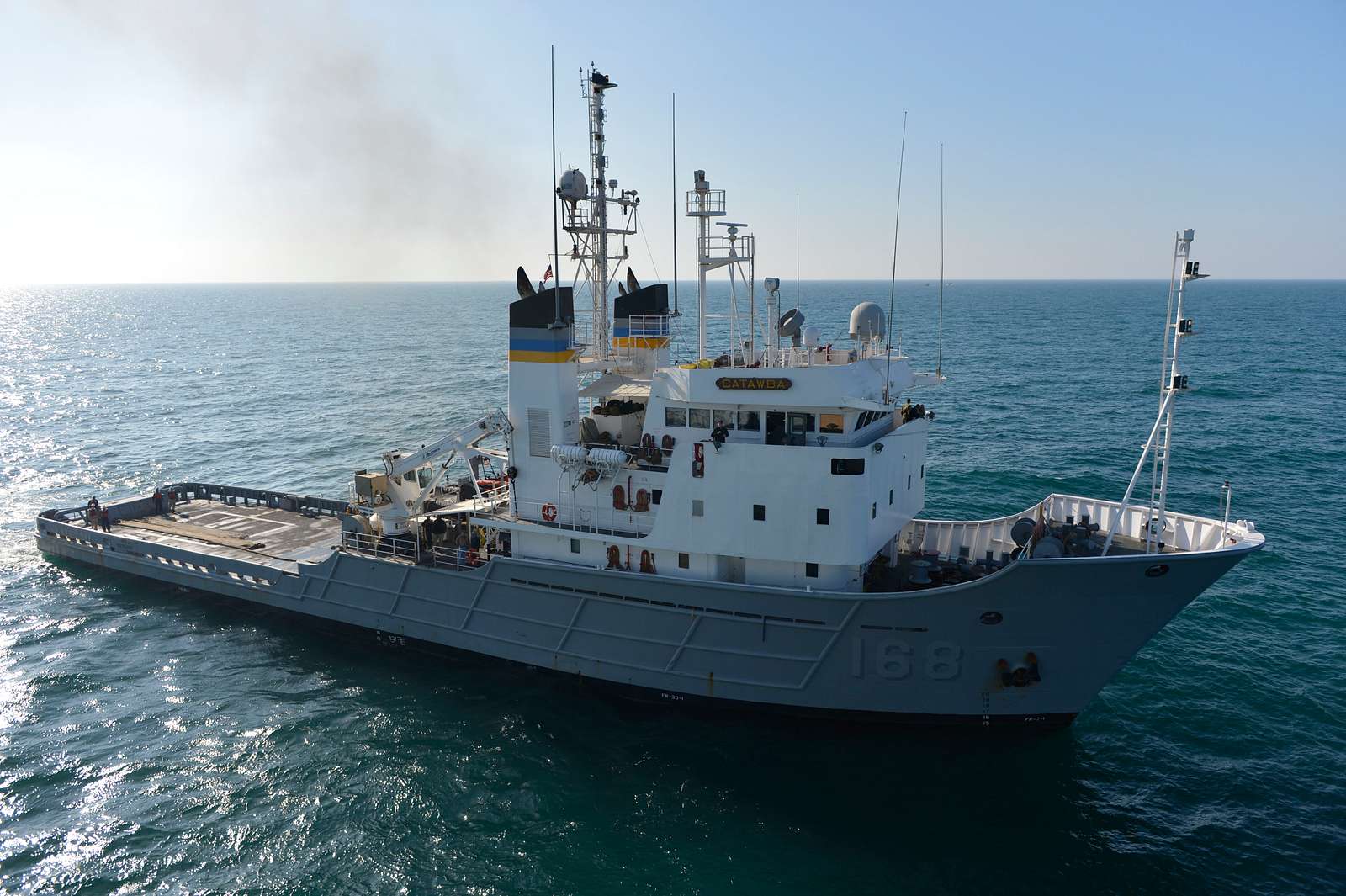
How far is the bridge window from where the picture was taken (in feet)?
47.0

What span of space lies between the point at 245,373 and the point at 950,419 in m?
54.0

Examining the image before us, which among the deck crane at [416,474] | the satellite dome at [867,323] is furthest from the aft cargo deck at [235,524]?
the satellite dome at [867,323]

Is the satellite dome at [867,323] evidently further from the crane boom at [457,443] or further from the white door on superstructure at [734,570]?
the crane boom at [457,443]

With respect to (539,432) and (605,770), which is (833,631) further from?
(539,432)

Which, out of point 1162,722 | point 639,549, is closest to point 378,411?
point 639,549

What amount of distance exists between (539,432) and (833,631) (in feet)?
24.4

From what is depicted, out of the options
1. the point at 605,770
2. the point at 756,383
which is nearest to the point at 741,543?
the point at 756,383

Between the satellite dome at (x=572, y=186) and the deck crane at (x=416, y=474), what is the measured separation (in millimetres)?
5118

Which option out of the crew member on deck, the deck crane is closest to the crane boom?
the deck crane

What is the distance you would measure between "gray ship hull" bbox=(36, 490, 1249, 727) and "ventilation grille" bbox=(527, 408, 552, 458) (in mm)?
2463

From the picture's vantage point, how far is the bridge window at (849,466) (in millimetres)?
14336

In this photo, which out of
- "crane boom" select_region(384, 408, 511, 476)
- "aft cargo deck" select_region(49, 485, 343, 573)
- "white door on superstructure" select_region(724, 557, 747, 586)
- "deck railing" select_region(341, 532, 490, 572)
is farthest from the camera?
"aft cargo deck" select_region(49, 485, 343, 573)

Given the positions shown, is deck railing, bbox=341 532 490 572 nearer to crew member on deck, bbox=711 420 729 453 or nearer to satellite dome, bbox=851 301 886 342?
crew member on deck, bbox=711 420 729 453

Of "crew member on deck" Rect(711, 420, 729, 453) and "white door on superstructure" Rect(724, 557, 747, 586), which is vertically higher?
"crew member on deck" Rect(711, 420, 729, 453)
